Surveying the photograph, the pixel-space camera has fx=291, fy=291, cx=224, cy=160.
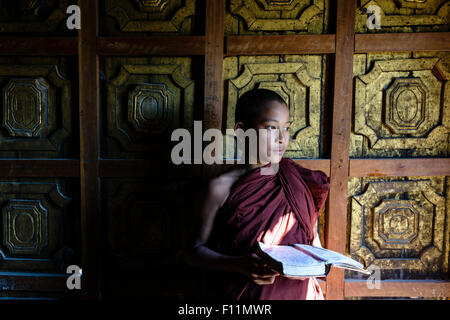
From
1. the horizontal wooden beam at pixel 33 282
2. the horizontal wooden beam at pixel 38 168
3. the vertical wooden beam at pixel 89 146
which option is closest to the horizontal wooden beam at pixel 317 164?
the vertical wooden beam at pixel 89 146

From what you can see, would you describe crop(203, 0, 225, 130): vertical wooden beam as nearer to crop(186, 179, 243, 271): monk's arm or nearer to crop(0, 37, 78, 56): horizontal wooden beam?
crop(186, 179, 243, 271): monk's arm

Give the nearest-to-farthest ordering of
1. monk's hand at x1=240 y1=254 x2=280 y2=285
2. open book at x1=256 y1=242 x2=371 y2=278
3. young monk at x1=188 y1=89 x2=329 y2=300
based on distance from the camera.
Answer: open book at x1=256 y1=242 x2=371 y2=278
monk's hand at x1=240 y1=254 x2=280 y2=285
young monk at x1=188 y1=89 x2=329 y2=300

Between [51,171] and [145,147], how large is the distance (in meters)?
0.67

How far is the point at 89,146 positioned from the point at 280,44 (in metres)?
1.45

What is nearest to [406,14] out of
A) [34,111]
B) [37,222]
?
[34,111]

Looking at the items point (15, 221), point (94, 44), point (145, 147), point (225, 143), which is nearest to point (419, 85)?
point (225, 143)

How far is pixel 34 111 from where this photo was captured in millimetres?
2025

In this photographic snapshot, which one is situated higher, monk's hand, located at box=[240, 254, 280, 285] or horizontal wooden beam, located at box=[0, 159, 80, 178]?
horizontal wooden beam, located at box=[0, 159, 80, 178]

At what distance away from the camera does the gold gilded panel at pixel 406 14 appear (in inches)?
76.2

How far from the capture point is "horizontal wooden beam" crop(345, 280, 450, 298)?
6.62ft

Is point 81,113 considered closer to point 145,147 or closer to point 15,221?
point 145,147

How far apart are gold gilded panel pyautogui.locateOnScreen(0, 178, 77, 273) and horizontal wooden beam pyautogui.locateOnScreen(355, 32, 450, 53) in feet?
7.16

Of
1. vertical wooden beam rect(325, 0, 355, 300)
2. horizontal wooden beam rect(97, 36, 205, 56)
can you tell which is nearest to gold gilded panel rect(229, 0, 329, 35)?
vertical wooden beam rect(325, 0, 355, 300)

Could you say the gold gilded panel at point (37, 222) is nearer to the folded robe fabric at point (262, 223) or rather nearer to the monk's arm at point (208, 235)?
the monk's arm at point (208, 235)
